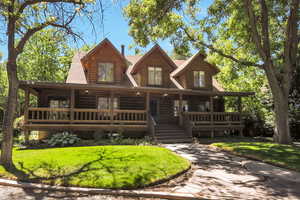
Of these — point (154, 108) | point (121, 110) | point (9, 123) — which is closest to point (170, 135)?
point (121, 110)

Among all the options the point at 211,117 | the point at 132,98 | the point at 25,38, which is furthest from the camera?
the point at 132,98

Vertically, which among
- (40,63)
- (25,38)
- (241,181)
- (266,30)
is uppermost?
(40,63)

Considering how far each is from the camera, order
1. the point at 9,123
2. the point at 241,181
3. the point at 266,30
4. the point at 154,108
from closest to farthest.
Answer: the point at 241,181 < the point at 9,123 < the point at 266,30 < the point at 154,108

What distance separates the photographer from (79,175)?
5422mm

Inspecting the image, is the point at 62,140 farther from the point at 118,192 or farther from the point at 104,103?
the point at 118,192

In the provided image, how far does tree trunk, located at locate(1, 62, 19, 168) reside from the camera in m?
6.14

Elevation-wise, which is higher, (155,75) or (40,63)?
(40,63)

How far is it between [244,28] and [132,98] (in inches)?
404

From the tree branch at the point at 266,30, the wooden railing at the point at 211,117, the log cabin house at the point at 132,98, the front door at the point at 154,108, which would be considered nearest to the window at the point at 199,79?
the log cabin house at the point at 132,98

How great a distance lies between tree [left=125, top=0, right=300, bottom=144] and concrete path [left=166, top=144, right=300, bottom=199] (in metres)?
7.28

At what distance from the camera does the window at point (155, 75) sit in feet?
55.0

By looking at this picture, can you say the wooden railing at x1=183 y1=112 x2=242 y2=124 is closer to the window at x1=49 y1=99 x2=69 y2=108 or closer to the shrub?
the shrub

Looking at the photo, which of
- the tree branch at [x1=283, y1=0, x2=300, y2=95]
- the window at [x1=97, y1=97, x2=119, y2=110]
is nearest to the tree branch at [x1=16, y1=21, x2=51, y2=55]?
the window at [x1=97, y1=97, x2=119, y2=110]

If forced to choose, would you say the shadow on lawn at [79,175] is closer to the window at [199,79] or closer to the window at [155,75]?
the window at [155,75]
